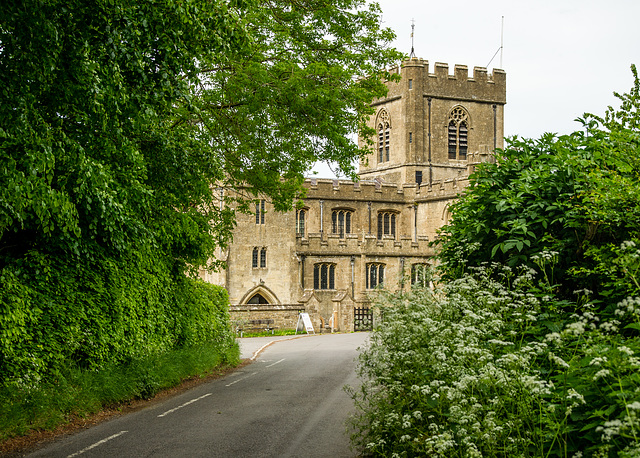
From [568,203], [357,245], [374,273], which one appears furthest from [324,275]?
[568,203]

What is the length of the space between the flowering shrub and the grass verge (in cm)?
494

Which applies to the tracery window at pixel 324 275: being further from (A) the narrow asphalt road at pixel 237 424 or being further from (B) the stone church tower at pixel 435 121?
(A) the narrow asphalt road at pixel 237 424

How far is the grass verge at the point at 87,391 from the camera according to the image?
9.57 meters

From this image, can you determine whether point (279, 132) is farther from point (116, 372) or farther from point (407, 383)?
point (407, 383)

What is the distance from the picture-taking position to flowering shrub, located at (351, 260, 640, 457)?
182 inches

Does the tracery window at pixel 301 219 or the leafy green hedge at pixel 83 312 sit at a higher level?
the tracery window at pixel 301 219

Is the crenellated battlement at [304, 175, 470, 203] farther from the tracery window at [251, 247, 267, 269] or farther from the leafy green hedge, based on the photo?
the leafy green hedge

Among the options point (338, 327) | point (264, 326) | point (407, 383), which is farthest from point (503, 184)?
point (338, 327)

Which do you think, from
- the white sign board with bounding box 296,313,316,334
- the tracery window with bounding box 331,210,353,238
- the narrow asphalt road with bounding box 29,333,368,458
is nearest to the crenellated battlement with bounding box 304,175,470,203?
the tracery window with bounding box 331,210,353,238

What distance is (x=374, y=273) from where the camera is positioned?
47.1 m

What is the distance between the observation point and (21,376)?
393 inches

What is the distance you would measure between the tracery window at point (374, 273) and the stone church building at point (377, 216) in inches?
3.0

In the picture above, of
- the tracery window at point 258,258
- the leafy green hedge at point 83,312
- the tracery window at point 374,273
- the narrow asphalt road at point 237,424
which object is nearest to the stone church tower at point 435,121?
the tracery window at point 374,273

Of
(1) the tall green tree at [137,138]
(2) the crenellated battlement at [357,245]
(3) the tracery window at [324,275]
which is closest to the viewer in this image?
(1) the tall green tree at [137,138]
